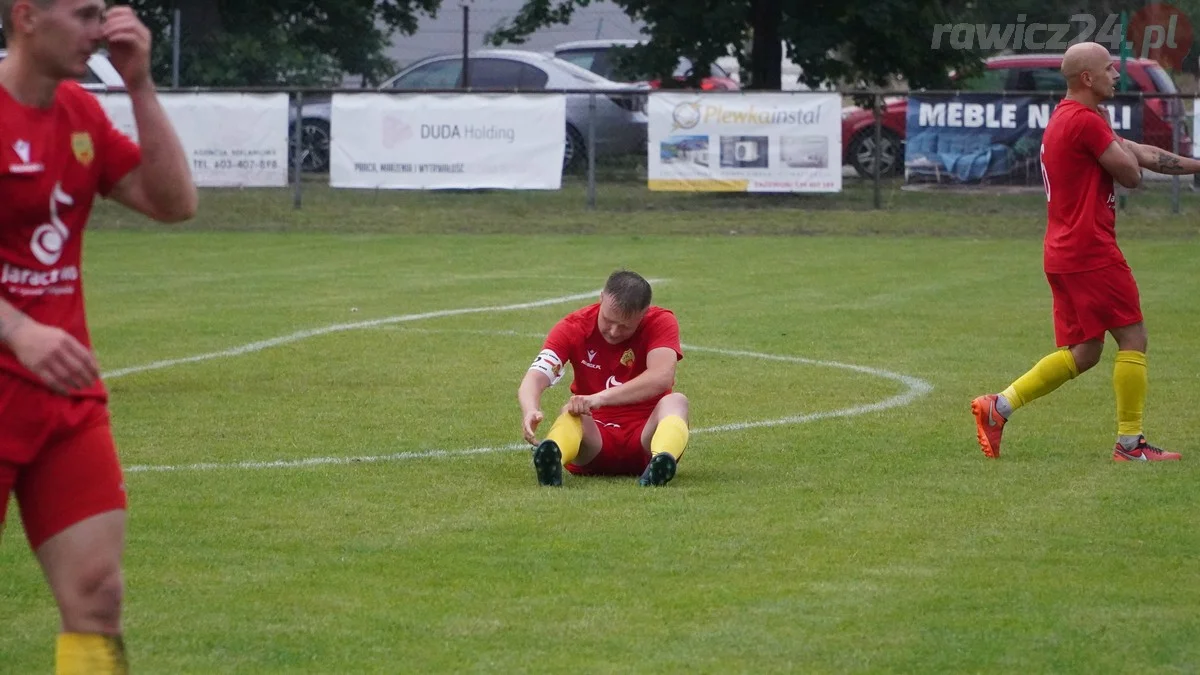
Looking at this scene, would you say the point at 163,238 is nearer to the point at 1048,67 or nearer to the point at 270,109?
the point at 270,109

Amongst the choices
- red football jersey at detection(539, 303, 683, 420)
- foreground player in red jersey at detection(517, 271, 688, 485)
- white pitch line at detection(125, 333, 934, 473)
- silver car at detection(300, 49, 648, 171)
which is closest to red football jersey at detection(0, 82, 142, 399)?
foreground player in red jersey at detection(517, 271, 688, 485)

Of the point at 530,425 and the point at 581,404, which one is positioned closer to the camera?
the point at 530,425

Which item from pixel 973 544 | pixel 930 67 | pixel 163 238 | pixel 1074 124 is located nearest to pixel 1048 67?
pixel 930 67

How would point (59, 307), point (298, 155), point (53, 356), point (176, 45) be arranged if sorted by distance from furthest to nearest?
point (176, 45) → point (298, 155) → point (59, 307) → point (53, 356)

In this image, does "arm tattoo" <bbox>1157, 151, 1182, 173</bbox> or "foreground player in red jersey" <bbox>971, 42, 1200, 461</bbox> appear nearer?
"foreground player in red jersey" <bbox>971, 42, 1200, 461</bbox>

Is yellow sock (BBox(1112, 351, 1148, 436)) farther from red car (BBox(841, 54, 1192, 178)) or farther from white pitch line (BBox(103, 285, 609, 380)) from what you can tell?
red car (BBox(841, 54, 1192, 178))

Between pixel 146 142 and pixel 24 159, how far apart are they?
10.9 inches

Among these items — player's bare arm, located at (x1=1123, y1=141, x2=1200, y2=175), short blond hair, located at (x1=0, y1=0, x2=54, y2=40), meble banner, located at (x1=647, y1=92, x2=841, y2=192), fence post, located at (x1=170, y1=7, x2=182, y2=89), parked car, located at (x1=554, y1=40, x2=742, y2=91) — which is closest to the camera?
short blond hair, located at (x1=0, y1=0, x2=54, y2=40)

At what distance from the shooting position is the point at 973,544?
6594 mm

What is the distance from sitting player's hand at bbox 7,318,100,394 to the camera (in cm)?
360

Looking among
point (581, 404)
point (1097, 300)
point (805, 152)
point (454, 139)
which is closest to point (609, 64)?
point (454, 139)

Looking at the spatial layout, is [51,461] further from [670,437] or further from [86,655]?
[670,437]

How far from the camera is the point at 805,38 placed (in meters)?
29.4

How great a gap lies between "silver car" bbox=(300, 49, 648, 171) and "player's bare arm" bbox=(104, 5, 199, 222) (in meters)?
21.0
